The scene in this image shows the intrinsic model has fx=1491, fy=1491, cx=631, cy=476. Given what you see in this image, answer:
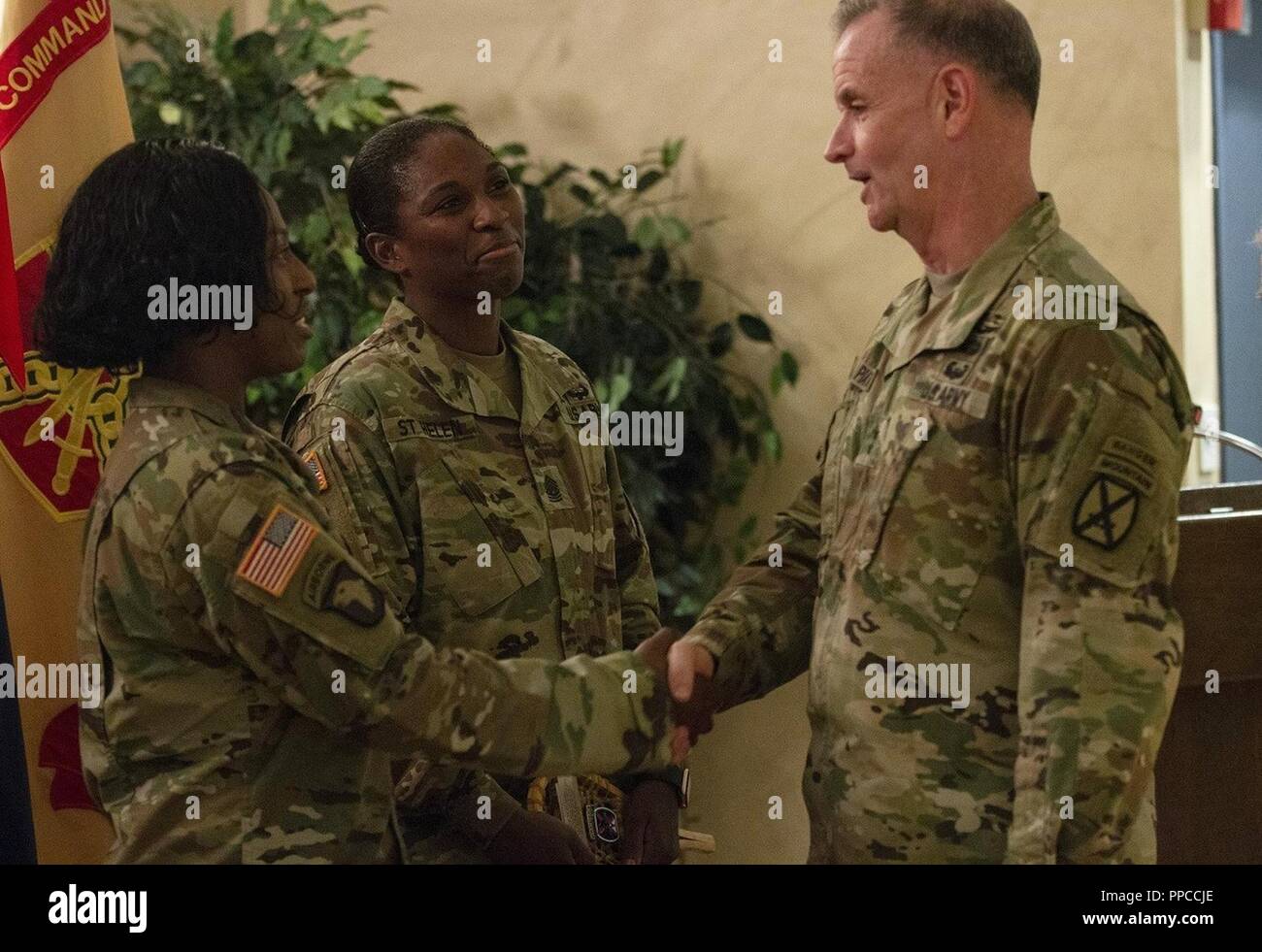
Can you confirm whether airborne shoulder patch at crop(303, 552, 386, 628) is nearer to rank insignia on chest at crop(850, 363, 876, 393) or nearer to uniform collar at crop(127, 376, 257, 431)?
uniform collar at crop(127, 376, 257, 431)

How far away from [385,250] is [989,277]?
86cm

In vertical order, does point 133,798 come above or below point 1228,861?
above

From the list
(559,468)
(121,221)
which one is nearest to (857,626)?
(559,468)

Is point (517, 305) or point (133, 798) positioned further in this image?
point (517, 305)

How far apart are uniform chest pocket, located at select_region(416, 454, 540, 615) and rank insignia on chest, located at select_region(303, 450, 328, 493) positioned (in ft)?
0.41

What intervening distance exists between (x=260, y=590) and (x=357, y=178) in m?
0.83

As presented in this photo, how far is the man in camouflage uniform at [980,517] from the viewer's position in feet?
4.64

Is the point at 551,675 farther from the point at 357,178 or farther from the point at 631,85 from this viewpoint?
the point at 631,85

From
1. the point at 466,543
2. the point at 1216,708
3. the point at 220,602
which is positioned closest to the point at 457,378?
the point at 466,543

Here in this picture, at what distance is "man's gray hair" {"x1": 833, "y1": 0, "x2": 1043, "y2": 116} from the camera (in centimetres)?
162

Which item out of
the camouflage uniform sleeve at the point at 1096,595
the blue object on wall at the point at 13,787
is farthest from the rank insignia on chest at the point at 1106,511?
the blue object on wall at the point at 13,787

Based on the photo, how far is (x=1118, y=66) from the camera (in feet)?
11.5

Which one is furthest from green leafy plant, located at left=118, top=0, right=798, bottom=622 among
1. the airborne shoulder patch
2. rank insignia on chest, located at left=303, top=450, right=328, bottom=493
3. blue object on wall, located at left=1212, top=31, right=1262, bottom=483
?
the airborne shoulder patch

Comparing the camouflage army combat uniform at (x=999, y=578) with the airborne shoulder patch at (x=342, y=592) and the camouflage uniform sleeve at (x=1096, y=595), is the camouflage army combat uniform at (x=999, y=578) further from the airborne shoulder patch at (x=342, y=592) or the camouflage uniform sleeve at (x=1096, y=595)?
the airborne shoulder patch at (x=342, y=592)
